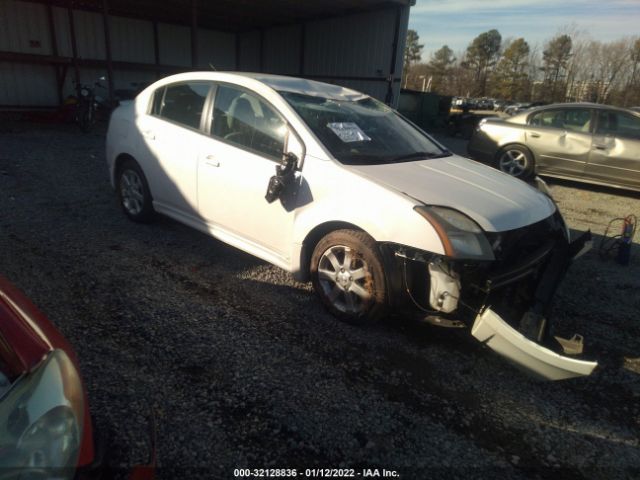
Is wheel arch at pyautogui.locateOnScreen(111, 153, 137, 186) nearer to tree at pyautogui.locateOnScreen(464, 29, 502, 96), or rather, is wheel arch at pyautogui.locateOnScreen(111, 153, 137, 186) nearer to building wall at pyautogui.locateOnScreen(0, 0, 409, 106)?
building wall at pyautogui.locateOnScreen(0, 0, 409, 106)

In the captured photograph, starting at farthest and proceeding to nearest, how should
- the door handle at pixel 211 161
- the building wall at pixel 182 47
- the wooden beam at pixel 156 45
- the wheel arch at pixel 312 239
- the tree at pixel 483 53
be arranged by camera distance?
1. the tree at pixel 483 53
2. the wooden beam at pixel 156 45
3. the building wall at pixel 182 47
4. the door handle at pixel 211 161
5. the wheel arch at pixel 312 239

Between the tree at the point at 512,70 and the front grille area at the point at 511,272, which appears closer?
the front grille area at the point at 511,272

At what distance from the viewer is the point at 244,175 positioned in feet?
10.6

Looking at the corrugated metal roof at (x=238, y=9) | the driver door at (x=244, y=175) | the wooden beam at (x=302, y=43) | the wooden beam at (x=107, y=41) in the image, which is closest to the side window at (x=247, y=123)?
the driver door at (x=244, y=175)

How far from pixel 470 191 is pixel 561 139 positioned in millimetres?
5538

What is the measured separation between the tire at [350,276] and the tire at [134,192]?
7.08 ft

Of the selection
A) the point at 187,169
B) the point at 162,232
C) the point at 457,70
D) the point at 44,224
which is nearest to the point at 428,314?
the point at 187,169

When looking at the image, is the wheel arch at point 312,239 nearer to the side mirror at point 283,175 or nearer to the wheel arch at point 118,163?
the side mirror at point 283,175

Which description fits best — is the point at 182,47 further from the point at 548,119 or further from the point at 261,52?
the point at 548,119

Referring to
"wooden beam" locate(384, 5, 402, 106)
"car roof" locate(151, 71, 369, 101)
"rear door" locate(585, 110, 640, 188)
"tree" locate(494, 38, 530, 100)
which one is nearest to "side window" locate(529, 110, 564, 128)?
"rear door" locate(585, 110, 640, 188)

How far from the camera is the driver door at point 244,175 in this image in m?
3.13

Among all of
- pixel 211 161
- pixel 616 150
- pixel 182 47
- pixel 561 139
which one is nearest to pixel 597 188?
pixel 616 150

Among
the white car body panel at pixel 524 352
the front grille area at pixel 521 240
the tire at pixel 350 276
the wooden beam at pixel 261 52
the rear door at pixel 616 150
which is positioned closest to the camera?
the white car body panel at pixel 524 352

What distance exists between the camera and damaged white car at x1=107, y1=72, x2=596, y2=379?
97.7 inches
